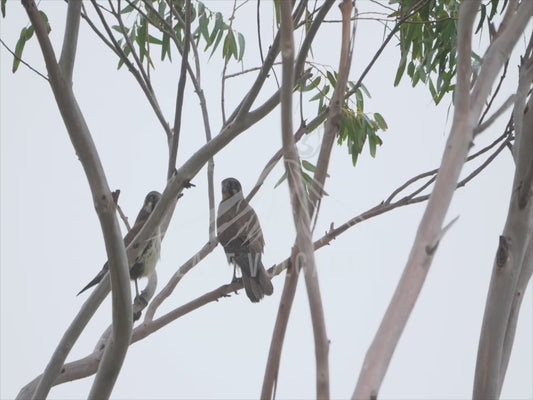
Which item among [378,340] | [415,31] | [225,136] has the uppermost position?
[415,31]

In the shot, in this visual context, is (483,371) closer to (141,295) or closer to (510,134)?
(510,134)

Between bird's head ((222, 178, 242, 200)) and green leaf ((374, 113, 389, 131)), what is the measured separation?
145 centimetres

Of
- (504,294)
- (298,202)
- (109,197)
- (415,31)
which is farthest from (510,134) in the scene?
(298,202)

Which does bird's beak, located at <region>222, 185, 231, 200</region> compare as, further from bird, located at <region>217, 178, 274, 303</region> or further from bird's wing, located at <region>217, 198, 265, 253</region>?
bird's wing, located at <region>217, 198, 265, 253</region>

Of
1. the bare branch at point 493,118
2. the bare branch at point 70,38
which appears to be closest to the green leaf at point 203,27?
the bare branch at point 70,38

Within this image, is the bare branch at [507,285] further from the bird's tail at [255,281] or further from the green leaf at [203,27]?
the green leaf at [203,27]

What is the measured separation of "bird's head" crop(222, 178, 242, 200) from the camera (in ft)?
18.4

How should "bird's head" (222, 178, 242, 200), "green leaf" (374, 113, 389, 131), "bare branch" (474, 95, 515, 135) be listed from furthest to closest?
1. "bird's head" (222, 178, 242, 200)
2. "green leaf" (374, 113, 389, 131)
3. "bare branch" (474, 95, 515, 135)

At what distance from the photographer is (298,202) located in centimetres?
157

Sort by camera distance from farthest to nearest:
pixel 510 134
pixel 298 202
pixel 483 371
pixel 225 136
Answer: pixel 510 134, pixel 225 136, pixel 483 371, pixel 298 202

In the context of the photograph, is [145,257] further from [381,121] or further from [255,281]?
[381,121]

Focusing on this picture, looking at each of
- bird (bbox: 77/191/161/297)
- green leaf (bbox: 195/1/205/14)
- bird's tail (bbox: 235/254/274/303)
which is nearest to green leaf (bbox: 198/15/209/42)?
green leaf (bbox: 195/1/205/14)

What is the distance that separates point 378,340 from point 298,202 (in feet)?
1.05

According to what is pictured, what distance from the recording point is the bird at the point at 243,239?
4465mm
